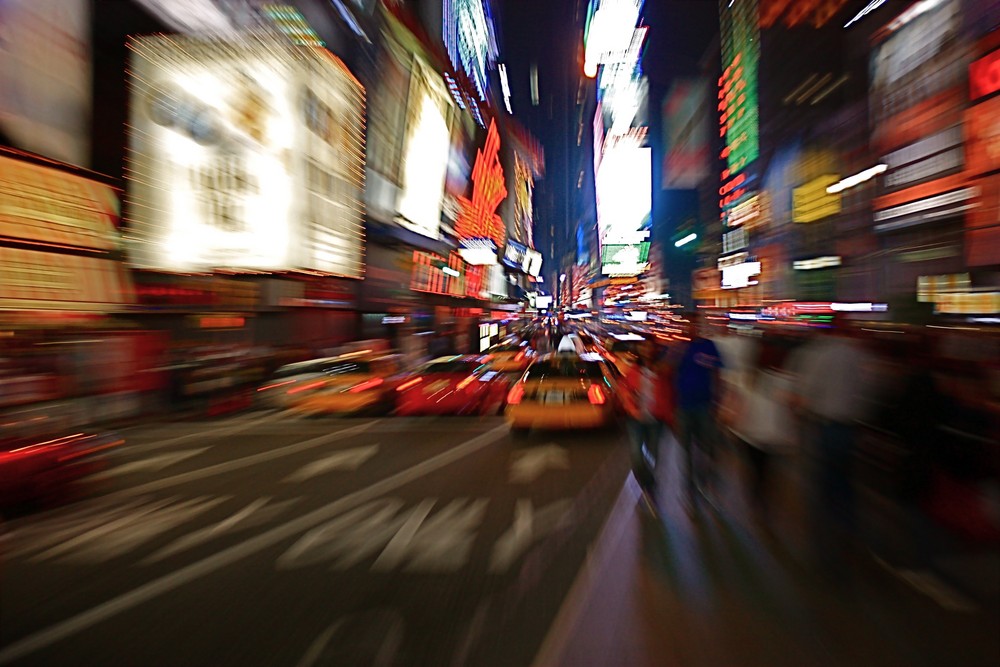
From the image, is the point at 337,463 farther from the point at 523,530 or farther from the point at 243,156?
the point at 243,156

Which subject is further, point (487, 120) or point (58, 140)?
point (487, 120)

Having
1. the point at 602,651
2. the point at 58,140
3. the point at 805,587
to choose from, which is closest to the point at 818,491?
the point at 805,587

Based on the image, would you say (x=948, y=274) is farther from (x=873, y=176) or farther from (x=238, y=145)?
(x=238, y=145)

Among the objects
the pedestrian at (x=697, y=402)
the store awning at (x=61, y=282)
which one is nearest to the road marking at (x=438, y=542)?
the pedestrian at (x=697, y=402)

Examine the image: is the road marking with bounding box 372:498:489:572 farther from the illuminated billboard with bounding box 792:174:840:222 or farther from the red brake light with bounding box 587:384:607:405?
the illuminated billboard with bounding box 792:174:840:222

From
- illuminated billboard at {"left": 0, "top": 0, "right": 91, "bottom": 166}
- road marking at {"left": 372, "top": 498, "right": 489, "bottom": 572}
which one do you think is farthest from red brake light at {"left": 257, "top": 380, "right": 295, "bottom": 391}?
road marking at {"left": 372, "top": 498, "right": 489, "bottom": 572}

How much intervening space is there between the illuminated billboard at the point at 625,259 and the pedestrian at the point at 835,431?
242 feet

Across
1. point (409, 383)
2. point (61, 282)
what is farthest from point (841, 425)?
point (61, 282)

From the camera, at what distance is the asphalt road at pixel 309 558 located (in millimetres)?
3148

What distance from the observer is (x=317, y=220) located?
71.5ft

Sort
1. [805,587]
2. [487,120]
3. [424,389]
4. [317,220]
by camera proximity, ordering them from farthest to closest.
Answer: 1. [487,120]
2. [317,220]
3. [424,389]
4. [805,587]

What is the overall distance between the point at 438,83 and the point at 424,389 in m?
25.5

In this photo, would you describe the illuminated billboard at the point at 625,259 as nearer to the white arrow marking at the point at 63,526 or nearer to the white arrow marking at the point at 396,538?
the white arrow marking at the point at 396,538

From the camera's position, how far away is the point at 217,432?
1044 centimetres
